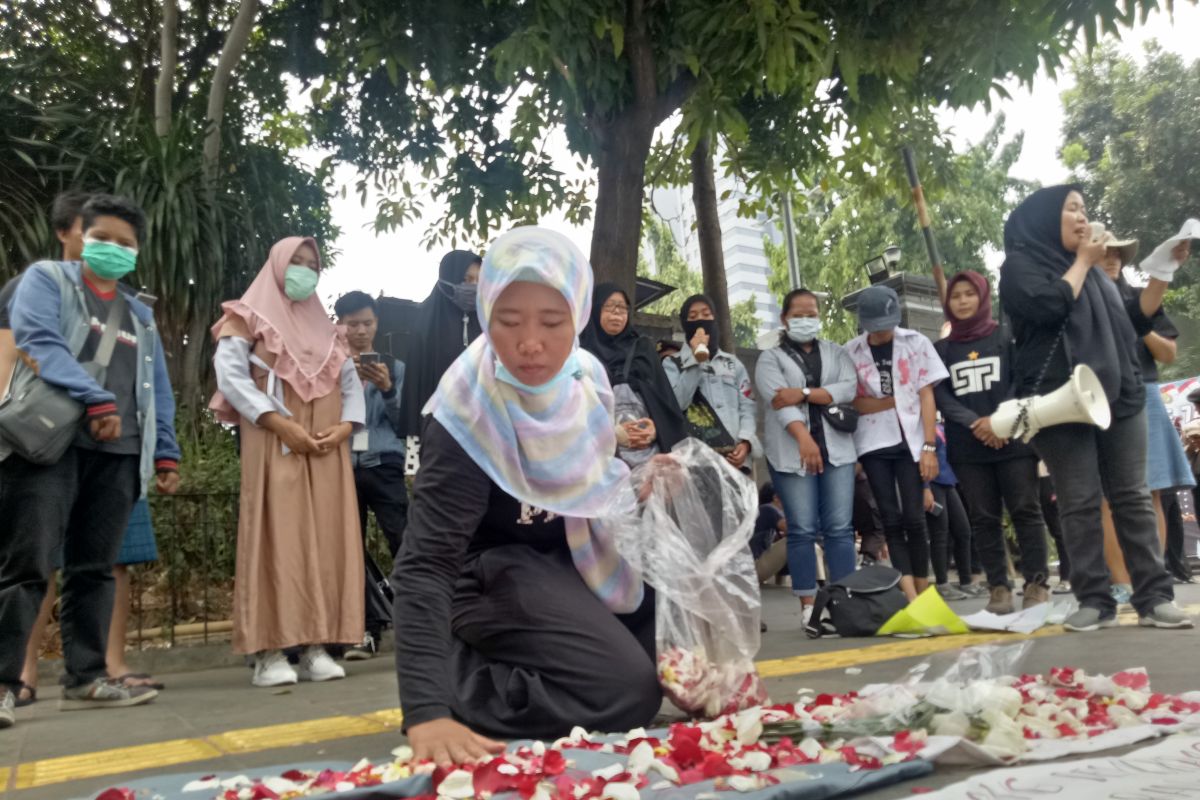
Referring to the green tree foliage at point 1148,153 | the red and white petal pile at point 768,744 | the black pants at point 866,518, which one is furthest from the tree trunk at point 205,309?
the green tree foliage at point 1148,153

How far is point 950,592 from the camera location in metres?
7.54

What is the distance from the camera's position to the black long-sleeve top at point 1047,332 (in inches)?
174

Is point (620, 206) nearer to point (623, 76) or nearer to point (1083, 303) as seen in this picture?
point (623, 76)

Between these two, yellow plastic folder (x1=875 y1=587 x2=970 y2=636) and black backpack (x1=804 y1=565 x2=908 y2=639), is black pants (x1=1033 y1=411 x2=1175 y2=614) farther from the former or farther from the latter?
black backpack (x1=804 y1=565 x2=908 y2=639)

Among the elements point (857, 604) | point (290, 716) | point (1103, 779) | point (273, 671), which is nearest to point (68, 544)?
point (273, 671)

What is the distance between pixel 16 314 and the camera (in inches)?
157

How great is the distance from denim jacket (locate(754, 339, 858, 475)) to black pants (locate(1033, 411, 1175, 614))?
139 cm

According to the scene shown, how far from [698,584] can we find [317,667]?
8.13 feet

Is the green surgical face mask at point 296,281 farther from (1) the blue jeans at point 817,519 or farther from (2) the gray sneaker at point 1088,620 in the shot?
(2) the gray sneaker at point 1088,620

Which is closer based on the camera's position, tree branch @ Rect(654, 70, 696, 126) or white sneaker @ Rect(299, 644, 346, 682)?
white sneaker @ Rect(299, 644, 346, 682)

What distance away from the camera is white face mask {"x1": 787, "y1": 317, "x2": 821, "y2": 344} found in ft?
19.8

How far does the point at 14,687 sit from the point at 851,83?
207 inches

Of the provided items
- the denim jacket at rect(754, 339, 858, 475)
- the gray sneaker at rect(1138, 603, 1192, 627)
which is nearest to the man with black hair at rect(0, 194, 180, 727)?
the denim jacket at rect(754, 339, 858, 475)

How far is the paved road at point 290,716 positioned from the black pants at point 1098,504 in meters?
0.20
